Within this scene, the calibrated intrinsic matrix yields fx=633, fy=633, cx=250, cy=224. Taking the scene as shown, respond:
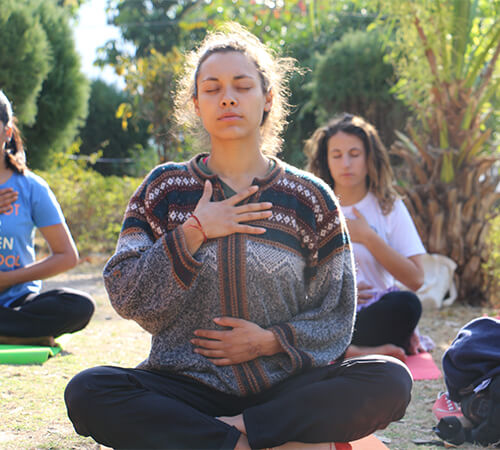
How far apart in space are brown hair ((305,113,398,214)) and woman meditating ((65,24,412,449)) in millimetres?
1565

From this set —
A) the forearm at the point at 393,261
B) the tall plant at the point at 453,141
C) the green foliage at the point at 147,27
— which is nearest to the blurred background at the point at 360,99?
the tall plant at the point at 453,141

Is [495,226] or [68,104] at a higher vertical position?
[68,104]

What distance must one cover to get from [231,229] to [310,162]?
1.97 m

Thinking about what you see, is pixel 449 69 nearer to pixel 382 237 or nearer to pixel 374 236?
pixel 382 237

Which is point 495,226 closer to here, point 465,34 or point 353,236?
point 465,34

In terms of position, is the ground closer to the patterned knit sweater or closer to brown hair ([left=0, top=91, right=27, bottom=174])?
the patterned knit sweater

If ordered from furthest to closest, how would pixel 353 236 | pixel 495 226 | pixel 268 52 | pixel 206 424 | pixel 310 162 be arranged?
pixel 495 226, pixel 310 162, pixel 353 236, pixel 268 52, pixel 206 424

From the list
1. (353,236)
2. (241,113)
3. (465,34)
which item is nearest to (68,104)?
(465,34)

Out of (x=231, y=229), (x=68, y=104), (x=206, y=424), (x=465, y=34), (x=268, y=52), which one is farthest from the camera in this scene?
(x=68, y=104)

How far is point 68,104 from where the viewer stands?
32.3 feet

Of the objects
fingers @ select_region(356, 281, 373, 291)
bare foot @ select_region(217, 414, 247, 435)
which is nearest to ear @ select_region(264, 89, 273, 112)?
bare foot @ select_region(217, 414, 247, 435)

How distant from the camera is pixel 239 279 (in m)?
2.21

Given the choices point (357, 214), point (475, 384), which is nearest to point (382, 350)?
point (357, 214)

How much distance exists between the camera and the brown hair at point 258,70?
2486 mm
